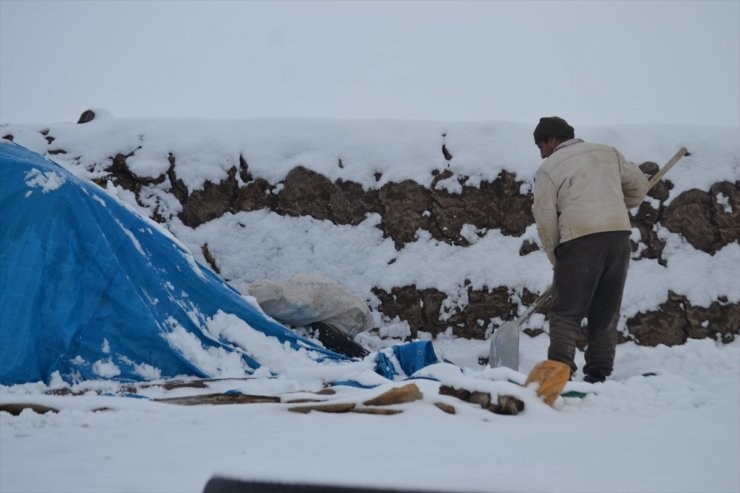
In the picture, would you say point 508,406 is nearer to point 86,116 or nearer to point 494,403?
point 494,403

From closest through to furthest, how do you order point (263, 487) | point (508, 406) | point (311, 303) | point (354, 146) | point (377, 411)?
point (263, 487) → point (377, 411) → point (508, 406) → point (311, 303) → point (354, 146)

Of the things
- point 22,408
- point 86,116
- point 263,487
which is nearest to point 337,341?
point 22,408

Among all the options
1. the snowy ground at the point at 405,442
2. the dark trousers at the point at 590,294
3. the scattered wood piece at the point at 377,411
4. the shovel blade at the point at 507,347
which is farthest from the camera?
the shovel blade at the point at 507,347

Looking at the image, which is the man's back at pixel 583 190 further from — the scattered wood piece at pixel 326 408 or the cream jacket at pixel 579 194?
the scattered wood piece at pixel 326 408

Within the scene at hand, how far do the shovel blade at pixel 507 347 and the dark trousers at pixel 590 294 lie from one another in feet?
2.24

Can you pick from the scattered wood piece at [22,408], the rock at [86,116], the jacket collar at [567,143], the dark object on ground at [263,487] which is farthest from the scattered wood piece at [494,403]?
the rock at [86,116]

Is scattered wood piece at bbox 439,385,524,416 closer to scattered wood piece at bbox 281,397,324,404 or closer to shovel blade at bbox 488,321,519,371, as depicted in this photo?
scattered wood piece at bbox 281,397,324,404

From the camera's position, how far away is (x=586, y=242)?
334cm

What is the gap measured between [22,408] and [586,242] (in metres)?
2.54

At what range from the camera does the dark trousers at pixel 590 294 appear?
3275 mm

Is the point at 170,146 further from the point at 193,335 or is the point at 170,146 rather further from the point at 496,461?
the point at 496,461

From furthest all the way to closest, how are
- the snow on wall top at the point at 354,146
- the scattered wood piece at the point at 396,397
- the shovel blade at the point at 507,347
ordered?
the snow on wall top at the point at 354,146
the shovel blade at the point at 507,347
the scattered wood piece at the point at 396,397

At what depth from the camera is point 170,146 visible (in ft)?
18.7

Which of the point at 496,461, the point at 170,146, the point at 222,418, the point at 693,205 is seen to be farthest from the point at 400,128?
the point at 496,461
